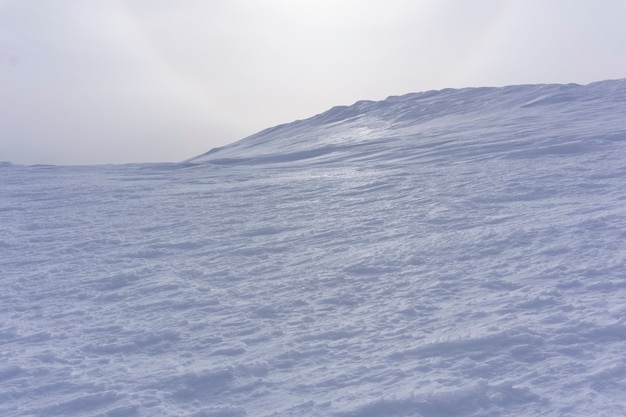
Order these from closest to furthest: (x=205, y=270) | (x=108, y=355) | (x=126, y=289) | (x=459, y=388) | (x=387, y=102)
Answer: (x=459, y=388) → (x=108, y=355) → (x=126, y=289) → (x=205, y=270) → (x=387, y=102)

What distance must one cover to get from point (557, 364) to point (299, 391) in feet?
3.66

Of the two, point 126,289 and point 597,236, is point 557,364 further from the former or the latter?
point 126,289

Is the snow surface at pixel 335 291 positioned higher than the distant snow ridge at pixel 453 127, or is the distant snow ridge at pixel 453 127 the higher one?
the distant snow ridge at pixel 453 127

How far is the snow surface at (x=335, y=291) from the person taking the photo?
2.60 metres

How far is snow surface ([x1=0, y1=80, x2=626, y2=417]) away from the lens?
2602mm

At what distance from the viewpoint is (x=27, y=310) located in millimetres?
3865

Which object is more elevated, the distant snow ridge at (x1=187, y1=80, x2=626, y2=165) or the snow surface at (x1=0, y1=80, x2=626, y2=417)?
the distant snow ridge at (x1=187, y1=80, x2=626, y2=165)

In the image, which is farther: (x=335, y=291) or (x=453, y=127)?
(x=453, y=127)

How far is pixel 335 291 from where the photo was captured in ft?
12.6

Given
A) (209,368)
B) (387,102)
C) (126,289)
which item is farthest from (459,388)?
(387,102)

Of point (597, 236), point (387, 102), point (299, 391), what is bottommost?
point (299, 391)

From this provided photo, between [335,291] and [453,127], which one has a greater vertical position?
[453,127]

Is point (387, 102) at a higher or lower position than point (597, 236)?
higher

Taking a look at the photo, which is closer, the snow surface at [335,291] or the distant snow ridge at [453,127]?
the snow surface at [335,291]
